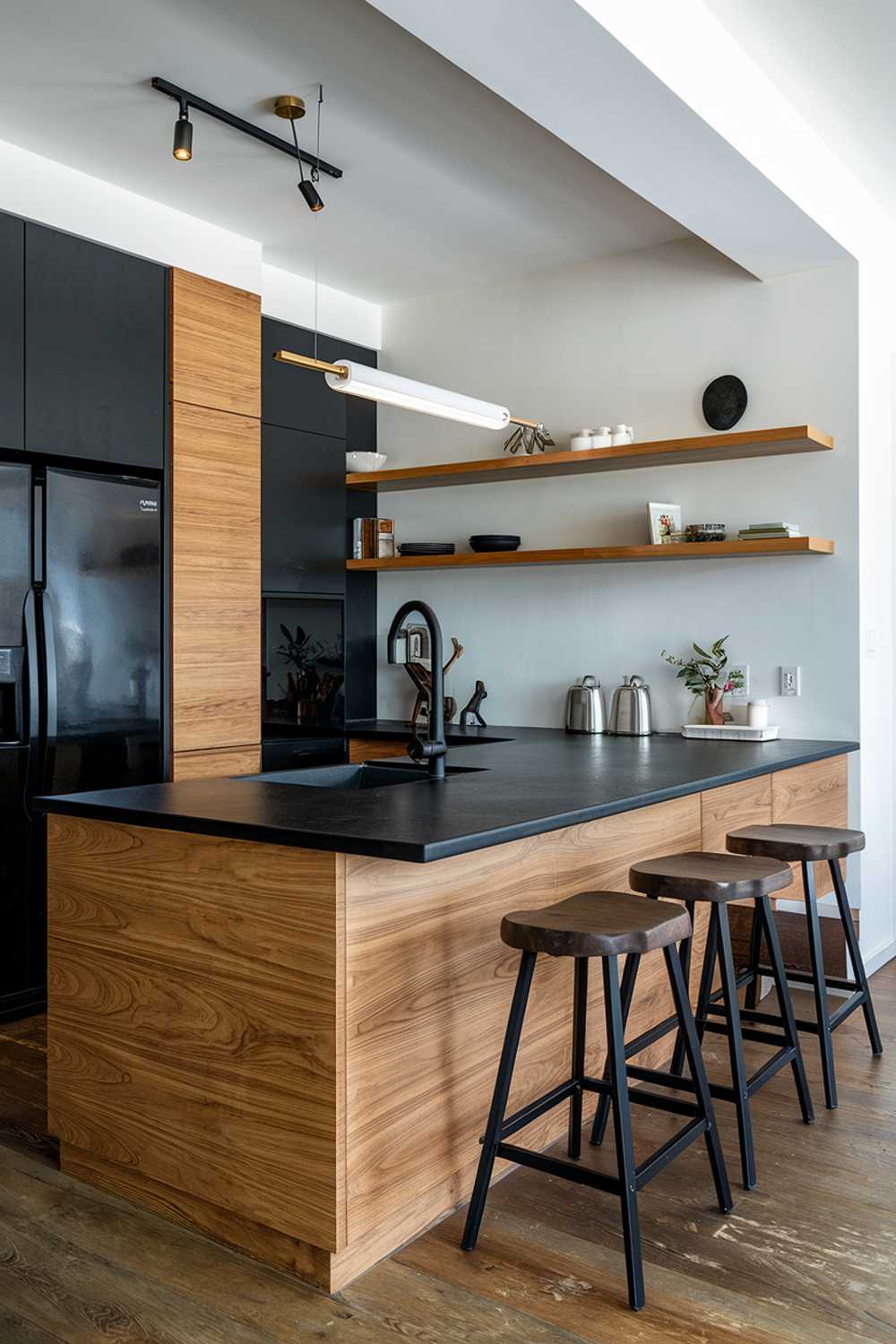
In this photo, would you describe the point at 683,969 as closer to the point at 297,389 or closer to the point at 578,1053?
the point at 578,1053

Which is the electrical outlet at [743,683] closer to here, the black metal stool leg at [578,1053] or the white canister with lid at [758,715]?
the white canister with lid at [758,715]

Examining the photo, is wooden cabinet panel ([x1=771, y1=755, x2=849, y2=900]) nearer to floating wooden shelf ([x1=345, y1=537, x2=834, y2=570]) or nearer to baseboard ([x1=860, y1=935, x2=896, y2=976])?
baseboard ([x1=860, y1=935, x2=896, y2=976])

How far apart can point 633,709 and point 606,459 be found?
97 centimetres

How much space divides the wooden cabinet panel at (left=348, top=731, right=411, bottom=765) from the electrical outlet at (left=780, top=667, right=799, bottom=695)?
1.45m

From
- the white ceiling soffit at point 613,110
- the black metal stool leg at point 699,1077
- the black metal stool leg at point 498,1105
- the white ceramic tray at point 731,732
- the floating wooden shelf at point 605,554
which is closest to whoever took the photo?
the black metal stool leg at point 498,1105

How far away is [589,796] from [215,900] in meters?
0.86

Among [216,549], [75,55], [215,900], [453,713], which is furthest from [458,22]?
[453,713]

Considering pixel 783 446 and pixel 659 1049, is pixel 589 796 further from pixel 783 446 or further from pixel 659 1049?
pixel 783 446

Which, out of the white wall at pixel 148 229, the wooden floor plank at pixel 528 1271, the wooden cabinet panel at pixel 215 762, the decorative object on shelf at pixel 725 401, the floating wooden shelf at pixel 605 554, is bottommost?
the wooden floor plank at pixel 528 1271

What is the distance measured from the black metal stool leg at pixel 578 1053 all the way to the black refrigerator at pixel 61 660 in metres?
1.91

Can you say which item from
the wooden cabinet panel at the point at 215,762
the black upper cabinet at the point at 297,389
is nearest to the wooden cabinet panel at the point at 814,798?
the wooden cabinet panel at the point at 215,762

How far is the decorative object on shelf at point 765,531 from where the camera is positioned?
3848mm

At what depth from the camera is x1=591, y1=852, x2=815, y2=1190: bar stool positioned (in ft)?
7.95

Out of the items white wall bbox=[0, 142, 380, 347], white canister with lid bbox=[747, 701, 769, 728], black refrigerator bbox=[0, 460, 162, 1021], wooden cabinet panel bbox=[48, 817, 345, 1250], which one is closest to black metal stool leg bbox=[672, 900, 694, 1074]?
wooden cabinet panel bbox=[48, 817, 345, 1250]
